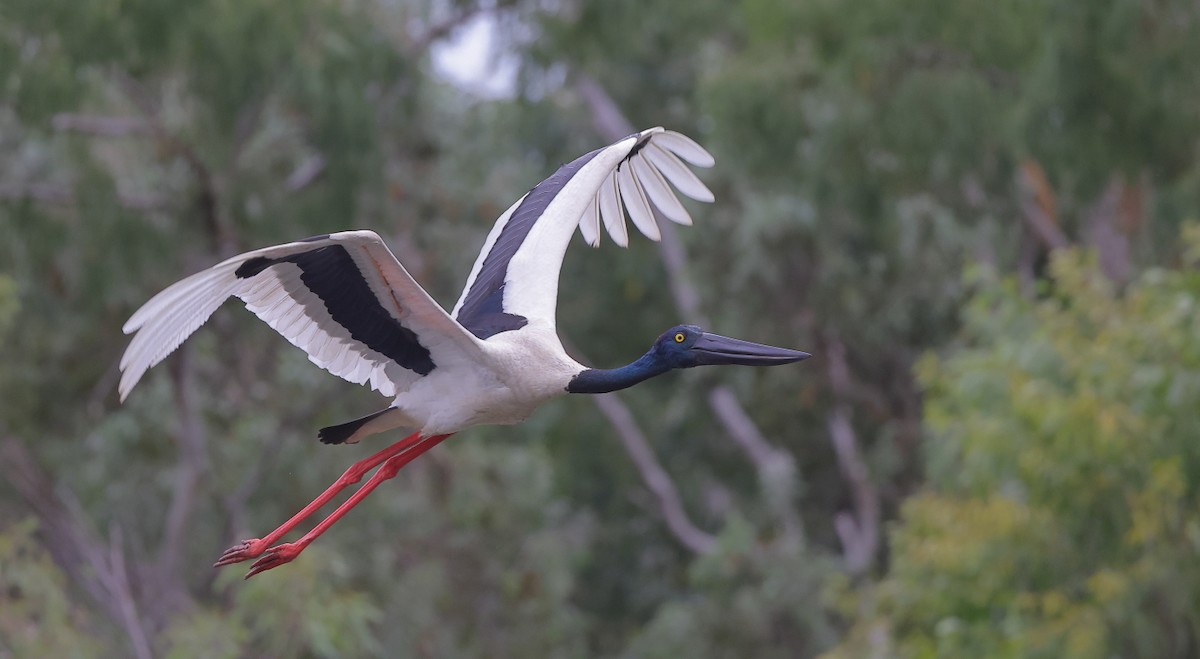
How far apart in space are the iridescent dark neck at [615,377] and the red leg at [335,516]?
65 centimetres

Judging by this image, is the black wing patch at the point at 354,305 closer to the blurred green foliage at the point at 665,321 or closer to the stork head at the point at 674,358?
the stork head at the point at 674,358

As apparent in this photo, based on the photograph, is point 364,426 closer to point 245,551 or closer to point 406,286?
point 245,551

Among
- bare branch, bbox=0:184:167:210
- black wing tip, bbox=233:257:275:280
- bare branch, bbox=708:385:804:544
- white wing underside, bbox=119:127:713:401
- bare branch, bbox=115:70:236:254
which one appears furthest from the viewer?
bare branch, bbox=708:385:804:544

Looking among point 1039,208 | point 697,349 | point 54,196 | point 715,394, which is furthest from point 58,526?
point 1039,208

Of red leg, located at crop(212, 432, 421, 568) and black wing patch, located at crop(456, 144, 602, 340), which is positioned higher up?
black wing patch, located at crop(456, 144, 602, 340)

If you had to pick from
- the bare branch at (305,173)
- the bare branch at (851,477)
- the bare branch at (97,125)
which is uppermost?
the bare branch at (97,125)

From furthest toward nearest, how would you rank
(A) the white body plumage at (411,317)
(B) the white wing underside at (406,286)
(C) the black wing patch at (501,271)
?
1. (C) the black wing patch at (501,271)
2. (A) the white body plumage at (411,317)
3. (B) the white wing underside at (406,286)

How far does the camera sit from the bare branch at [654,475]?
2511cm

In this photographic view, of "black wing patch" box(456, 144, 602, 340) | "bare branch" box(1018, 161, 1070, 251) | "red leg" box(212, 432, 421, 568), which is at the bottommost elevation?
"red leg" box(212, 432, 421, 568)

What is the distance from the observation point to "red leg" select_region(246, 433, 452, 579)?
319 inches

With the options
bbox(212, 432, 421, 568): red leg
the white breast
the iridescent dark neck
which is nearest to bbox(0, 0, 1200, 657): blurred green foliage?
bbox(212, 432, 421, 568): red leg

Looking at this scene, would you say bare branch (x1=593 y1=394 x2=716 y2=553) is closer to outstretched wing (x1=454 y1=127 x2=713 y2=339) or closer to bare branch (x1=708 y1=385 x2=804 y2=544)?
bare branch (x1=708 y1=385 x2=804 y2=544)

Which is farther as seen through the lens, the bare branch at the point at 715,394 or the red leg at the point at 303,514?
the bare branch at the point at 715,394

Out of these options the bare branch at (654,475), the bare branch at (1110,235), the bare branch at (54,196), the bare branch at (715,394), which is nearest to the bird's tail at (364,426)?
the bare branch at (54,196)
